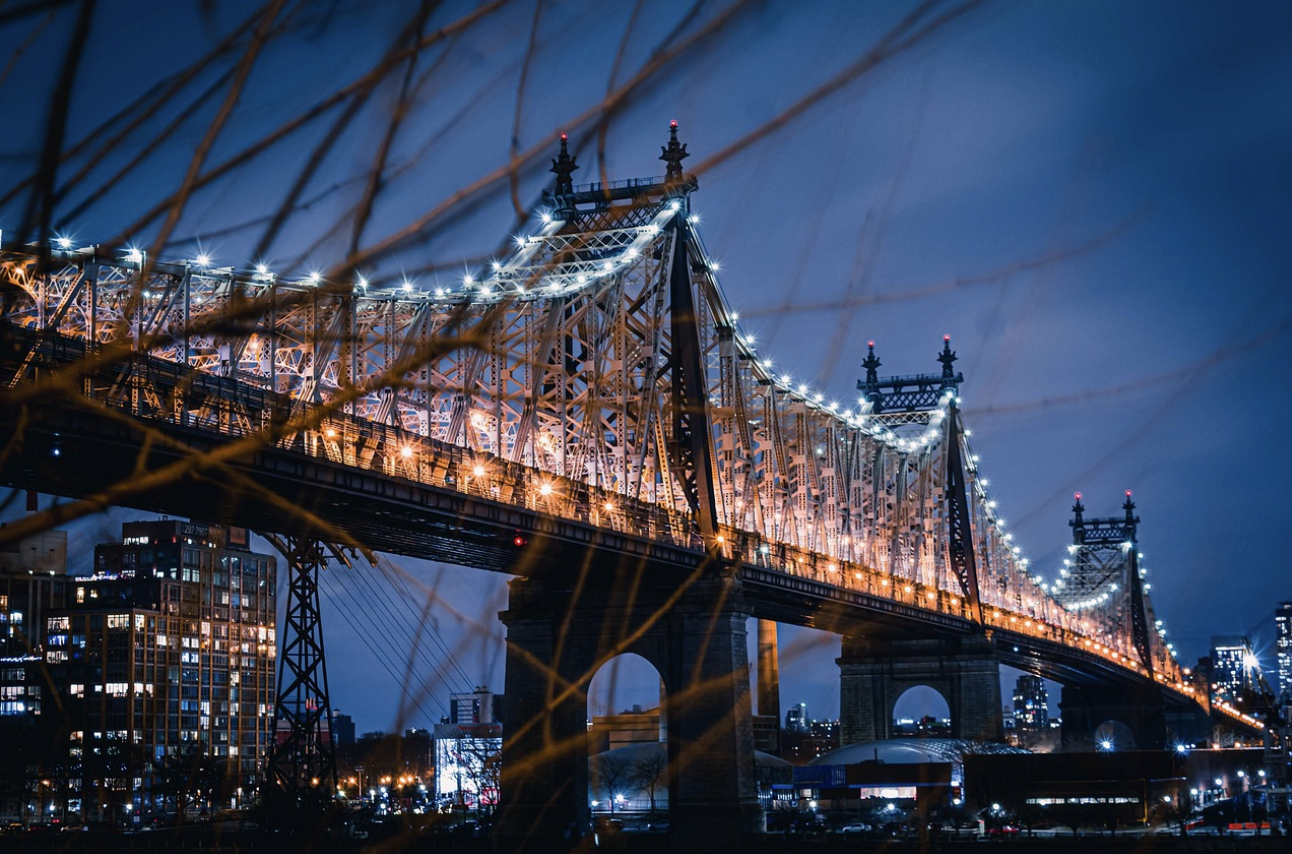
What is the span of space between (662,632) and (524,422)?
1555 centimetres

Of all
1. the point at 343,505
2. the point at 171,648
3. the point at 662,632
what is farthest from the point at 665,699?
the point at 171,648

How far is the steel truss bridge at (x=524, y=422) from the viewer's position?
4616 centimetres

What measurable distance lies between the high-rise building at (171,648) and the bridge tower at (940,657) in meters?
56.0

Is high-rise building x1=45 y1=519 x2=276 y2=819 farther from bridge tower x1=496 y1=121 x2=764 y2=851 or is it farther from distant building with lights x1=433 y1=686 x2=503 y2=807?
bridge tower x1=496 y1=121 x2=764 y2=851

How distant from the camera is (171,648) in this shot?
16588cm

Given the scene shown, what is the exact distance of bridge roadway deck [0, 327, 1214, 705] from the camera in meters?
45.9

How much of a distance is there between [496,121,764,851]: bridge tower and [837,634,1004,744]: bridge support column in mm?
53491

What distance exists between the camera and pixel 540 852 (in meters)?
72.1

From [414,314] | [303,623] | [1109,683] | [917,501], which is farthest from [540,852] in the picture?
[1109,683]

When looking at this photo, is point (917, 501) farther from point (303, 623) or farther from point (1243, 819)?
point (303, 623)

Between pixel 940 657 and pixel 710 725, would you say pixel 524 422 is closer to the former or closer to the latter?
pixel 710 725

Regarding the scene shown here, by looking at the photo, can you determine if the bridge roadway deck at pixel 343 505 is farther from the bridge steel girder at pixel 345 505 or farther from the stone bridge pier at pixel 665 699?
the stone bridge pier at pixel 665 699

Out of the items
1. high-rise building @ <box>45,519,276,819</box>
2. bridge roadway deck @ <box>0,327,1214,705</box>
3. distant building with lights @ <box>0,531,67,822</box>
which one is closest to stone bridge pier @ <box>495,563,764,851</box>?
bridge roadway deck @ <box>0,327,1214,705</box>

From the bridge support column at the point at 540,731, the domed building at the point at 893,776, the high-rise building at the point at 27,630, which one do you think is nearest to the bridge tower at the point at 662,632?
the bridge support column at the point at 540,731
